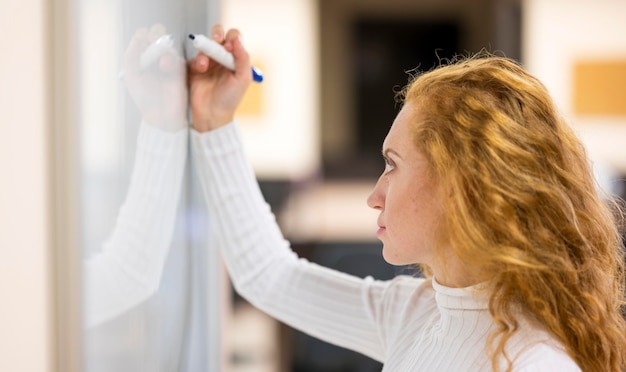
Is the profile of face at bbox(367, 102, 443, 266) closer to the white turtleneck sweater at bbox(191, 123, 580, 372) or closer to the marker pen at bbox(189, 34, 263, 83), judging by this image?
the white turtleneck sweater at bbox(191, 123, 580, 372)

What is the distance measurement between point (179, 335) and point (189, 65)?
12.4 inches

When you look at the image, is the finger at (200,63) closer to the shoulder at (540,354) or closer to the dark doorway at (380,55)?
the shoulder at (540,354)

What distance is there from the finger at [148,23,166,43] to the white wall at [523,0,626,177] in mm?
3754

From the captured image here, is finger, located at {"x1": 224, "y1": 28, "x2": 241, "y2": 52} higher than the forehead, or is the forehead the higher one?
finger, located at {"x1": 224, "y1": 28, "x2": 241, "y2": 52}

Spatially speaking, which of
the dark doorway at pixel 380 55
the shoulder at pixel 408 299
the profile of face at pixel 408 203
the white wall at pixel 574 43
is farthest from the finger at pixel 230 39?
the dark doorway at pixel 380 55

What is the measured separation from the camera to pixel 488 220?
0.76 metres

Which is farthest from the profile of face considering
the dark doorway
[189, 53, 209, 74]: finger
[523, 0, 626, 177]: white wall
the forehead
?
the dark doorway

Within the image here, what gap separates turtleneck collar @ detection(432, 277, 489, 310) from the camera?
32.5 inches

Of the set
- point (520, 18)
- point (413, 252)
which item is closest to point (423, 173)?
point (413, 252)

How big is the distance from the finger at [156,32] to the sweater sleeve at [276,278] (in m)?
0.25

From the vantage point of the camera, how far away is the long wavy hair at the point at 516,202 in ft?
2.50

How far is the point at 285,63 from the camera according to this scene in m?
4.75

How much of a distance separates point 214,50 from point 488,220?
359 mm

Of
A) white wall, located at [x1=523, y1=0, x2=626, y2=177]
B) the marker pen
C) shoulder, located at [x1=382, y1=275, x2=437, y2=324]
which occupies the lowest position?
shoulder, located at [x1=382, y1=275, x2=437, y2=324]
